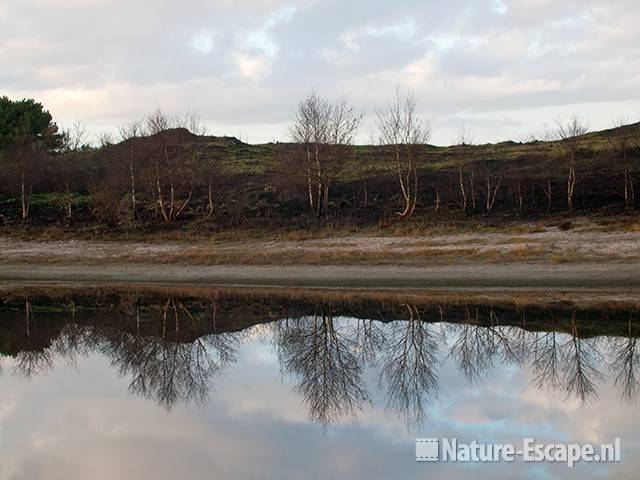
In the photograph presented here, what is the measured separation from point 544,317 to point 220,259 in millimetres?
21694

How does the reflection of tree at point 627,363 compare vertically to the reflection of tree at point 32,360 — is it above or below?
above

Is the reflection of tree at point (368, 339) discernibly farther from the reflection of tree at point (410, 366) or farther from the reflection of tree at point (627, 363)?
the reflection of tree at point (627, 363)

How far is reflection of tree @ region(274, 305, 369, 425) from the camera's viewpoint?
12023 millimetres

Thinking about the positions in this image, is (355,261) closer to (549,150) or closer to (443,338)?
(443,338)

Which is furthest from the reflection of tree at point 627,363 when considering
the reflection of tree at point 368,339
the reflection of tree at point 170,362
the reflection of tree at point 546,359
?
the reflection of tree at point 170,362

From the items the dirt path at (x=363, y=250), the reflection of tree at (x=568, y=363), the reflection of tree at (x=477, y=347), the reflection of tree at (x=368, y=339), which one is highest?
the dirt path at (x=363, y=250)

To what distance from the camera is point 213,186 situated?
57.6 metres

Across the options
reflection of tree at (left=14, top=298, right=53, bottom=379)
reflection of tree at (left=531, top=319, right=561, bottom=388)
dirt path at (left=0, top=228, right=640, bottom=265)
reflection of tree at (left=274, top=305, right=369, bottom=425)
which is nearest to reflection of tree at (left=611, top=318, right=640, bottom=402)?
reflection of tree at (left=531, top=319, right=561, bottom=388)

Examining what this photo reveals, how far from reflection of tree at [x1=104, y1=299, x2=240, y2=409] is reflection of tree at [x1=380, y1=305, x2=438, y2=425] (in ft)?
12.1

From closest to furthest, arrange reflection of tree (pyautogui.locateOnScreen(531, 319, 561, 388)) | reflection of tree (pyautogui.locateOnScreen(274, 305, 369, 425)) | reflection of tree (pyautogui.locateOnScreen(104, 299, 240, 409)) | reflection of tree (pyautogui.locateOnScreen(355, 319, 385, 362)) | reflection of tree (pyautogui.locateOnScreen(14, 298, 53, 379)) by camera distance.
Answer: reflection of tree (pyautogui.locateOnScreen(274, 305, 369, 425)) → reflection of tree (pyautogui.locateOnScreen(531, 319, 561, 388)) → reflection of tree (pyautogui.locateOnScreen(104, 299, 240, 409)) → reflection of tree (pyautogui.locateOnScreen(14, 298, 53, 379)) → reflection of tree (pyautogui.locateOnScreen(355, 319, 385, 362))

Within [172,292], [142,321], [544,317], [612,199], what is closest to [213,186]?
[172,292]

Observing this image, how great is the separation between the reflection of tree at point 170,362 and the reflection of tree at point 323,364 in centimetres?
160

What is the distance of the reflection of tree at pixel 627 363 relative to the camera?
12.0 m

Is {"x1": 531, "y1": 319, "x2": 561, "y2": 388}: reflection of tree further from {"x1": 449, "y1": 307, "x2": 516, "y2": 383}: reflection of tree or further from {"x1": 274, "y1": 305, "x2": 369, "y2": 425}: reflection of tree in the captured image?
{"x1": 274, "y1": 305, "x2": 369, "y2": 425}: reflection of tree
